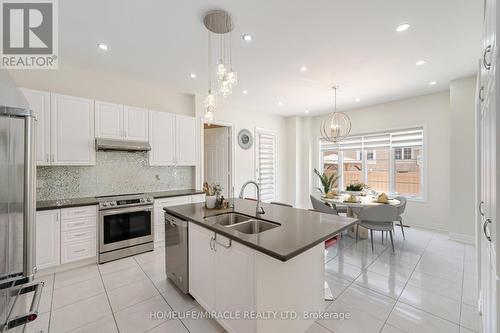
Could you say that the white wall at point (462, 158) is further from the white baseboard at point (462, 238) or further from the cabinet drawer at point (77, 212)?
the cabinet drawer at point (77, 212)

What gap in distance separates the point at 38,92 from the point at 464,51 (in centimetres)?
578

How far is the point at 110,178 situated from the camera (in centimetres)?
356

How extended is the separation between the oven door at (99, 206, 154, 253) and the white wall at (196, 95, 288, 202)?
1388 millimetres

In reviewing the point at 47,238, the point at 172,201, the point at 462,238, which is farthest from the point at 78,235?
the point at 462,238

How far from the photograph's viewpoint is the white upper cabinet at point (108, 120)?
10.5ft

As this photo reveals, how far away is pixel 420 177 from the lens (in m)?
4.71

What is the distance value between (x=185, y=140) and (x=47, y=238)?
2472 mm

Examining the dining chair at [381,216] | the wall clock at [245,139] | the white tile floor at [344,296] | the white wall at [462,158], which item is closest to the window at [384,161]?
the white wall at [462,158]

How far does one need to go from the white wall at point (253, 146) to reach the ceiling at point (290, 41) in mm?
1210

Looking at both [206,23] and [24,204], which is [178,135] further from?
[24,204]

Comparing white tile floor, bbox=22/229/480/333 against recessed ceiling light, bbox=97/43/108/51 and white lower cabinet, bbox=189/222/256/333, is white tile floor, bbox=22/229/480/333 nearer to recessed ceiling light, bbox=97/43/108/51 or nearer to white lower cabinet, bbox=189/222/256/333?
white lower cabinet, bbox=189/222/256/333

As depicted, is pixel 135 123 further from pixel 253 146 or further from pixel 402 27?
pixel 402 27

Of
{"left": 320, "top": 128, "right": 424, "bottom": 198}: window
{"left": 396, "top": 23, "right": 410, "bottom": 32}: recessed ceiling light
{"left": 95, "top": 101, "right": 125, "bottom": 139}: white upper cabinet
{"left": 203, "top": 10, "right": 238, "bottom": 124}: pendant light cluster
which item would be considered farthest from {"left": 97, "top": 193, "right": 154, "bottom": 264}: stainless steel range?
{"left": 320, "top": 128, "right": 424, "bottom": 198}: window

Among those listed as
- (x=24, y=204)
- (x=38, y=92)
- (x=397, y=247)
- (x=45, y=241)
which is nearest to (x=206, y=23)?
(x=24, y=204)
